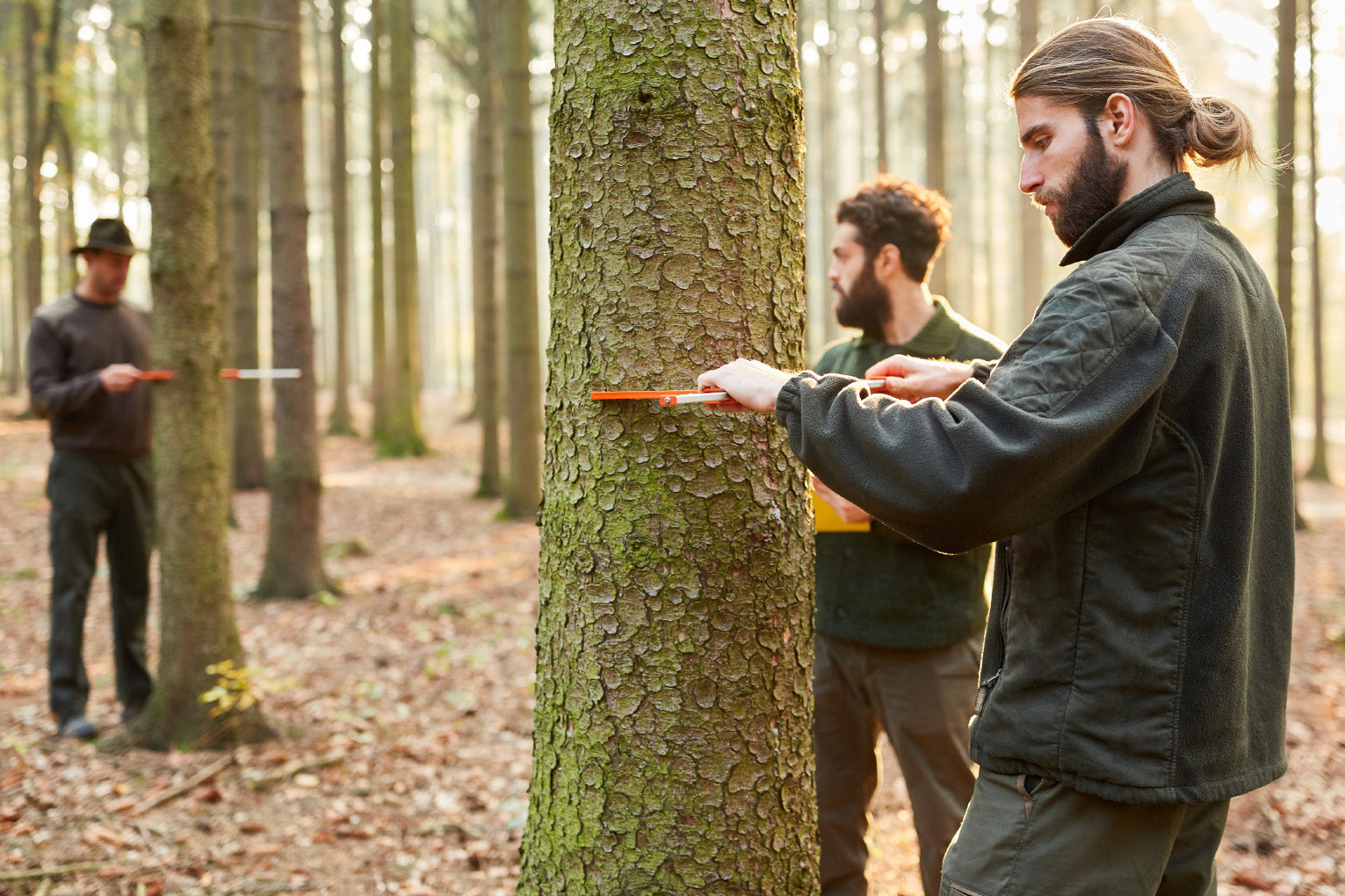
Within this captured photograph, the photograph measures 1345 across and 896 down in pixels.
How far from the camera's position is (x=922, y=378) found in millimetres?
2242

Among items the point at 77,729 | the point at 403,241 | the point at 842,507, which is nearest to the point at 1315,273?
the point at 403,241

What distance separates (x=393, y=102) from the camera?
13195 millimetres

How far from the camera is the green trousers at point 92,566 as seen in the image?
489 cm

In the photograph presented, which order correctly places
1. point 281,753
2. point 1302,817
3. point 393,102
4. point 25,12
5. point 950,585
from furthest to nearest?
point 25,12 < point 393,102 < point 281,753 < point 1302,817 < point 950,585

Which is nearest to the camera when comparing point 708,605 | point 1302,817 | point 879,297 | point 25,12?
point 708,605

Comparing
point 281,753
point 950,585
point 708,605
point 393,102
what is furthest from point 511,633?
point 393,102

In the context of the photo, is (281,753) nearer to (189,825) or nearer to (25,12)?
(189,825)

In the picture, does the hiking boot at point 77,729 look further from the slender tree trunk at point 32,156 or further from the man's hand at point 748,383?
the slender tree trunk at point 32,156

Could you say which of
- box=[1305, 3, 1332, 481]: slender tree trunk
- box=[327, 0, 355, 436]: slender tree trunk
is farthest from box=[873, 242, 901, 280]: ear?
box=[327, 0, 355, 436]: slender tree trunk

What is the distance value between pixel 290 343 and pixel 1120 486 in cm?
702

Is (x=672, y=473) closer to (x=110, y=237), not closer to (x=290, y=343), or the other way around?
(x=110, y=237)

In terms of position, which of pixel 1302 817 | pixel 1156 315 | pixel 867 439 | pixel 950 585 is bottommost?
pixel 1302 817

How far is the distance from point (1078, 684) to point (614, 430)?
106 cm

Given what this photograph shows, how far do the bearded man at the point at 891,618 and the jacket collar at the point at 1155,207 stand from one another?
1.30m
